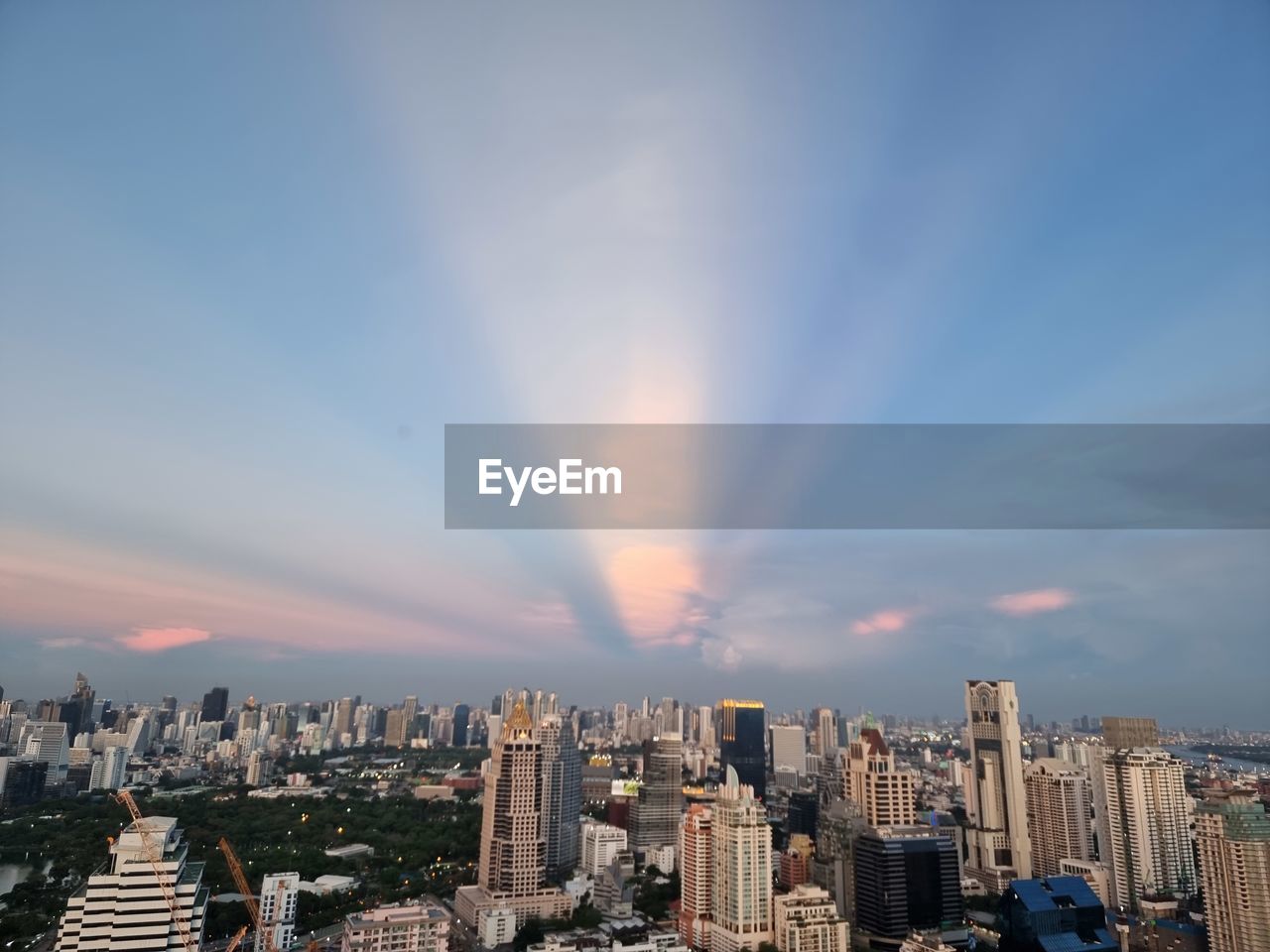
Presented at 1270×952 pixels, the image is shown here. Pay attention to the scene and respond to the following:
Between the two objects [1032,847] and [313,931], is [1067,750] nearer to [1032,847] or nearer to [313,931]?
[1032,847]

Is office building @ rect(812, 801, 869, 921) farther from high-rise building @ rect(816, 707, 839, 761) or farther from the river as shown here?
high-rise building @ rect(816, 707, 839, 761)

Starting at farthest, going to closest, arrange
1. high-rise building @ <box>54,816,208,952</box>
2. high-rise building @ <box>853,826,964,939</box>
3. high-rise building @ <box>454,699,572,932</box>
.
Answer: high-rise building @ <box>454,699,572,932</box>, high-rise building @ <box>853,826,964,939</box>, high-rise building @ <box>54,816,208,952</box>

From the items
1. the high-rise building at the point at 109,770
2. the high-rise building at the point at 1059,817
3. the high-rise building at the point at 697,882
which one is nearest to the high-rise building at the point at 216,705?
the high-rise building at the point at 109,770

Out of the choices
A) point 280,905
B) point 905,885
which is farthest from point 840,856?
point 280,905

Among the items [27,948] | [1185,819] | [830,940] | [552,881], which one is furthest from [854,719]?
[27,948]

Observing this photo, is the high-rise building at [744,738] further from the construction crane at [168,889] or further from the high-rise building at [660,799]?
the construction crane at [168,889]

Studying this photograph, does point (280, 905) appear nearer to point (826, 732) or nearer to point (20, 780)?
point (20, 780)

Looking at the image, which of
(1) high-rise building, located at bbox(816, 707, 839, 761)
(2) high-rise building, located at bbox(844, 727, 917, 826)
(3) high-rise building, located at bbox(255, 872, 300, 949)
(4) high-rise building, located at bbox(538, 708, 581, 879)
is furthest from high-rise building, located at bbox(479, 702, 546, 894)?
(1) high-rise building, located at bbox(816, 707, 839, 761)
